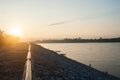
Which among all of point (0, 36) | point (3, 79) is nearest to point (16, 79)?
point (3, 79)

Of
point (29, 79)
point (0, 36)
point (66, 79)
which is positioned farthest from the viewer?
point (0, 36)

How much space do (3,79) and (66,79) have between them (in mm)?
4367

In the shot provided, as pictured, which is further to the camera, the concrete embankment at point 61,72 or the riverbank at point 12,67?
the concrete embankment at point 61,72

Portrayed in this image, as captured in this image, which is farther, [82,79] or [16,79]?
[82,79]

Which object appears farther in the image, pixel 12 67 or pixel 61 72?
pixel 61 72

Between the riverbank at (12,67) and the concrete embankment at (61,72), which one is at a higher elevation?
the riverbank at (12,67)

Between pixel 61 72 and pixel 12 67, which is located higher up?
pixel 12 67

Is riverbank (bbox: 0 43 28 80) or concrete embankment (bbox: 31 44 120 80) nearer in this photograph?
riverbank (bbox: 0 43 28 80)

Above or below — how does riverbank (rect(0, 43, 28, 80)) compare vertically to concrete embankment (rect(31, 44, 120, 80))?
above

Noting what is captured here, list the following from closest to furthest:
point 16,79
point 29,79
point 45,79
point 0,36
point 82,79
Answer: point 29,79 < point 16,79 < point 45,79 < point 82,79 < point 0,36

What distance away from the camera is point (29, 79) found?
30.9ft

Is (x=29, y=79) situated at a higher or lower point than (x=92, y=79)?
higher

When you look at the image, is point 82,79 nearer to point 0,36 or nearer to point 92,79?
point 92,79

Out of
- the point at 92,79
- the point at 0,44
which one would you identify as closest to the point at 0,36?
the point at 0,44
